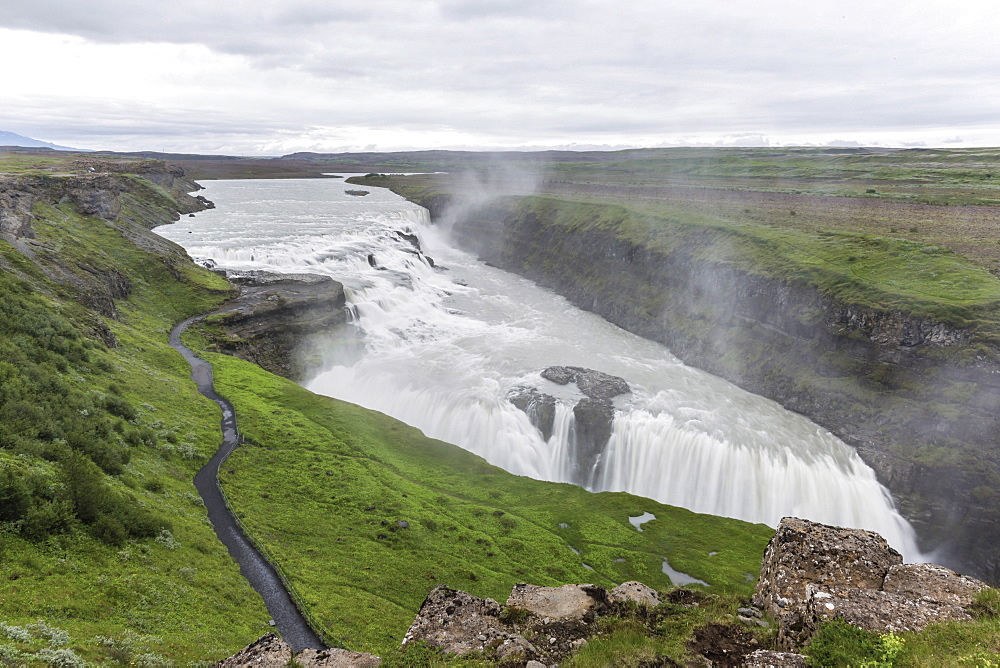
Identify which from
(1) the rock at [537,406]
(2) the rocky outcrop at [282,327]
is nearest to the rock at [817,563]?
(1) the rock at [537,406]

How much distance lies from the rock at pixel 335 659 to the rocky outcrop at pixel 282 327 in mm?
46719

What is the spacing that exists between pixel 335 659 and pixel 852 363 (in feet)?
168

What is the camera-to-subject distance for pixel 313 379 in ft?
188

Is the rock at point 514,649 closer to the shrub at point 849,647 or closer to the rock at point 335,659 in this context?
the rock at point 335,659

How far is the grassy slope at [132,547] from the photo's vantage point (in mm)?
14961

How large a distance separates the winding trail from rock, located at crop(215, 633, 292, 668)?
22.3ft

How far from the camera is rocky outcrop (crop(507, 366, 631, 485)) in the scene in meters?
44.0

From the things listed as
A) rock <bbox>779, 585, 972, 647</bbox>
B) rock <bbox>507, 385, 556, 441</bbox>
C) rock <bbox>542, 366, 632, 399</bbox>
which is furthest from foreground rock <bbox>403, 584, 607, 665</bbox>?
rock <bbox>542, 366, 632, 399</bbox>

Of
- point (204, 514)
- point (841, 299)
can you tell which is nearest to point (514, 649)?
point (204, 514)

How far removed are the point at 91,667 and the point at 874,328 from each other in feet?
186

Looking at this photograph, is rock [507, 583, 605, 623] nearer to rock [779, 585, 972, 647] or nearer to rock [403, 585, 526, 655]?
rock [403, 585, 526, 655]

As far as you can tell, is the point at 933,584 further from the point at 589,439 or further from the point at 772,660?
the point at 589,439

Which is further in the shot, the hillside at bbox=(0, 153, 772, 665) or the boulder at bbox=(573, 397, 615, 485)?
A: the boulder at bbox=(573, 397, 615, 485)

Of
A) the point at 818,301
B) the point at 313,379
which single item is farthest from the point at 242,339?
the point at 818,301
